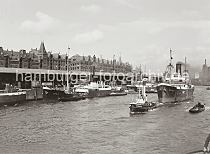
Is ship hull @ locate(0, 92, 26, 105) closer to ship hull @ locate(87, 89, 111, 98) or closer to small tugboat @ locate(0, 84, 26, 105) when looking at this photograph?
small tugboat @ locate(0, 84, 26, 105)

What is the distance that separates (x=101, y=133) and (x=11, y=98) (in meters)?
47.3

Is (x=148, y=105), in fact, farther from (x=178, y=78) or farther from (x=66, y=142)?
(x=178, y=78)

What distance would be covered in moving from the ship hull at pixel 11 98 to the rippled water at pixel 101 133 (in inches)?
783

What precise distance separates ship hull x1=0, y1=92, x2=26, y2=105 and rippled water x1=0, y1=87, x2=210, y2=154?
19892 mm

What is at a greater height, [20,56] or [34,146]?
[20,56]

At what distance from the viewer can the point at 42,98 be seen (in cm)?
9975

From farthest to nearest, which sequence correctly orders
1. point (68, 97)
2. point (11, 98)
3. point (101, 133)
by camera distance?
point (68, 97) → point (11, 98) → point (101, 133)

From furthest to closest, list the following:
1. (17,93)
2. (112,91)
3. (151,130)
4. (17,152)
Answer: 1. (112,91)
2. (17,93)
3. (151,130)
4. (17,152)

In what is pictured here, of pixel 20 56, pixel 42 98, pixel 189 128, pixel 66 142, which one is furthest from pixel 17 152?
pixel 20 56

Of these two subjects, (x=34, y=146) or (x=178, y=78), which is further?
(x=178, y=78)

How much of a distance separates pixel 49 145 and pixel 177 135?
56.3 ft

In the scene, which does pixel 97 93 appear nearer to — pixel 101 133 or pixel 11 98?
pixel 11 98

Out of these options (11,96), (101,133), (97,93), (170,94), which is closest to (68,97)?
(11,96)

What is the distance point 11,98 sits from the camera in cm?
8231
